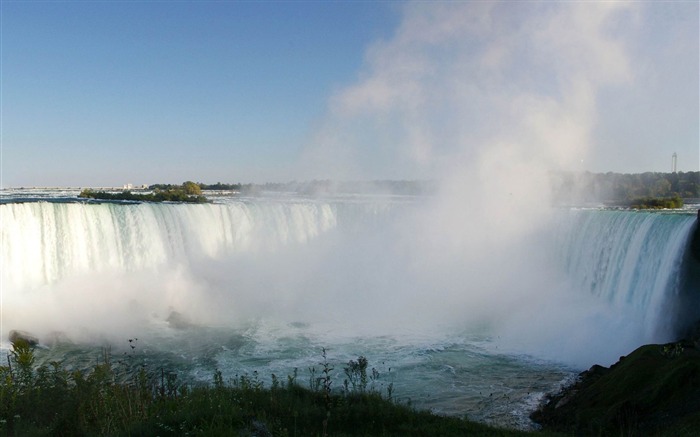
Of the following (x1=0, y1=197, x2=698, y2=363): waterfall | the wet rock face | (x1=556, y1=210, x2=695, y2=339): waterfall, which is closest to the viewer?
(x1=556, y1=210, x2=695, y2=339): waterfall

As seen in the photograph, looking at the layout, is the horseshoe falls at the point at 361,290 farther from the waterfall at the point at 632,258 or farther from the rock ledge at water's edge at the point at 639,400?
the rock ledge at water's edge at the point at 639,400

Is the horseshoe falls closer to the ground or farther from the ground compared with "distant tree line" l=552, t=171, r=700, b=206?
closer to the ground

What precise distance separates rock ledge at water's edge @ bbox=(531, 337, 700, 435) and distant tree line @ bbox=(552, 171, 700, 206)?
21.8 metres

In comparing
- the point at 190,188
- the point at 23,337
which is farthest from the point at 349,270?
the point at 190,188

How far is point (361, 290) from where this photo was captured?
23.5 m

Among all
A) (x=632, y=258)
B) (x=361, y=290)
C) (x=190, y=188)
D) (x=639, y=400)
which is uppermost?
(x=190, y=188)

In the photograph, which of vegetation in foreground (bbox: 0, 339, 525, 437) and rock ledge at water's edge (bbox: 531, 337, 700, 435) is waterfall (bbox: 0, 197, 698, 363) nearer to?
rock ledge at water's edge (bbox: 531, 337, 700, 435)

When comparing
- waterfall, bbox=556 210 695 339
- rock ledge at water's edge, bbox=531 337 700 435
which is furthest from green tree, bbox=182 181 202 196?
rock ledge at water's edge, bbox=531 337 700 435

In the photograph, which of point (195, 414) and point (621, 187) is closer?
point (195, 414)

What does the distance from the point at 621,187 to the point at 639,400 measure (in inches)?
1467

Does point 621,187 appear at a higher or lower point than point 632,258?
higher

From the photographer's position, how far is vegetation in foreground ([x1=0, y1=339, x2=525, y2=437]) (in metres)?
5.34

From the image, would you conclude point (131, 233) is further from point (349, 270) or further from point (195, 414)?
point (195, 414)

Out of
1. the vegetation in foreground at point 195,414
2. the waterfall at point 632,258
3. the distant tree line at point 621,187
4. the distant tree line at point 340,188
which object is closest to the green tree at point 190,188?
the distant tree line at point 340,188
